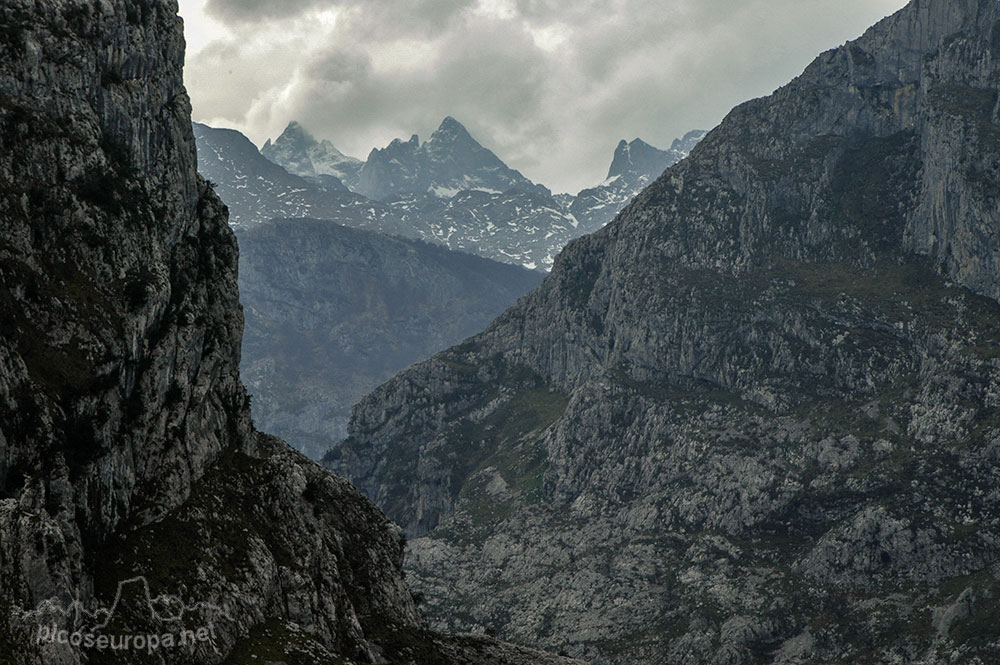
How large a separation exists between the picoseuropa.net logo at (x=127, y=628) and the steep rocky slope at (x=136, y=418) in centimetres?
18

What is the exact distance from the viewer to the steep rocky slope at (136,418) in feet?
232

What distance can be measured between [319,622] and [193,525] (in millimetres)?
17141

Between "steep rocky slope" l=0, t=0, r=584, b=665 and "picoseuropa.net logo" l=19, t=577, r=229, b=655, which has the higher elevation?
"steep rocky slope" l=0, t=0, r=584, b=665

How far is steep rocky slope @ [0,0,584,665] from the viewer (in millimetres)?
70688

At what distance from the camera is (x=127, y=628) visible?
7169 centimetres

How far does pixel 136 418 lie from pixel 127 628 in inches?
862

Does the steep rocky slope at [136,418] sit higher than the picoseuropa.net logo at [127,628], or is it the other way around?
the steep rocky slope at [136,418]

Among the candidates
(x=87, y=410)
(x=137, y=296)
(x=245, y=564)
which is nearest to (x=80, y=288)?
(x=137, y=296)

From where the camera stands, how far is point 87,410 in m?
78.1

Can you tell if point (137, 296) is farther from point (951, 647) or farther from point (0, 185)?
point (951, 647)

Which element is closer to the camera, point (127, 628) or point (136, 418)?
point (127, 628)

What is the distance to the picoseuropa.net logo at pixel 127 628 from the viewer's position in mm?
63188

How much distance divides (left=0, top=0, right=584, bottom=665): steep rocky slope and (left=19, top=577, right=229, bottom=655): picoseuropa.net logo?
7.0 inches

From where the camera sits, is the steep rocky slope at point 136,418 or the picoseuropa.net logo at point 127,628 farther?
the steep rocky slope at point 136,418
